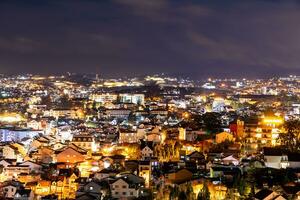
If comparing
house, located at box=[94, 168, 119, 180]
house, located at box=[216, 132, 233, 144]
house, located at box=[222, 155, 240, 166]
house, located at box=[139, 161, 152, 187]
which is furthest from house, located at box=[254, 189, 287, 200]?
house, located at box=[216, 132, 233, 144]

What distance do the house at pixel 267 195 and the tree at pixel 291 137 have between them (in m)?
3.24

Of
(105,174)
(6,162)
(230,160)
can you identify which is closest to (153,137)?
(6,162)

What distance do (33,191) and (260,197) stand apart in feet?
13.3

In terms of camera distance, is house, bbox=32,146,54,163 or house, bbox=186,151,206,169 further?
house, bbox=32,146,54,163

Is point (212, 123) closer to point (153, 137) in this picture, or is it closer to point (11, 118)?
point (153, 137)

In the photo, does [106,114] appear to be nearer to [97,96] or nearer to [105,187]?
[97,96]

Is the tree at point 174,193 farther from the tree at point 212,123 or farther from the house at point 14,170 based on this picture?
the tree at point 212,123

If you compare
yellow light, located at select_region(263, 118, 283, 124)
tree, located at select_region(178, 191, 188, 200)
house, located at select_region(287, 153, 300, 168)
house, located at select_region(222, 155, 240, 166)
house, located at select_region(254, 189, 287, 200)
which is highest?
yellow light, located at select_region(263, 118, 283, 124)

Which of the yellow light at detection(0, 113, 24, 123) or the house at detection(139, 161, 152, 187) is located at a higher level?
the yellow light at detection(0, 113, 24, 123)

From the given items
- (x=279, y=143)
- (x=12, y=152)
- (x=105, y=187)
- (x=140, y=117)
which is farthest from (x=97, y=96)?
(x=105, y=187)

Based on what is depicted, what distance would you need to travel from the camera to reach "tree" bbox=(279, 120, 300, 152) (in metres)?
11.1

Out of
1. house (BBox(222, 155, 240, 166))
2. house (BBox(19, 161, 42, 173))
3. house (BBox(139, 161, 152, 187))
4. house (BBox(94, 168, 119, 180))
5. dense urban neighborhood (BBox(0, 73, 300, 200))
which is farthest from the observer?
house (BBox(19, 161, 42, 173))

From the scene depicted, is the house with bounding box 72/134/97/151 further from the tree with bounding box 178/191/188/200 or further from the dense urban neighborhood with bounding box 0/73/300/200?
the tree with bounding box 178/191/188/200

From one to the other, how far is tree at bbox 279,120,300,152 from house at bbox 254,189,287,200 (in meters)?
3.24
